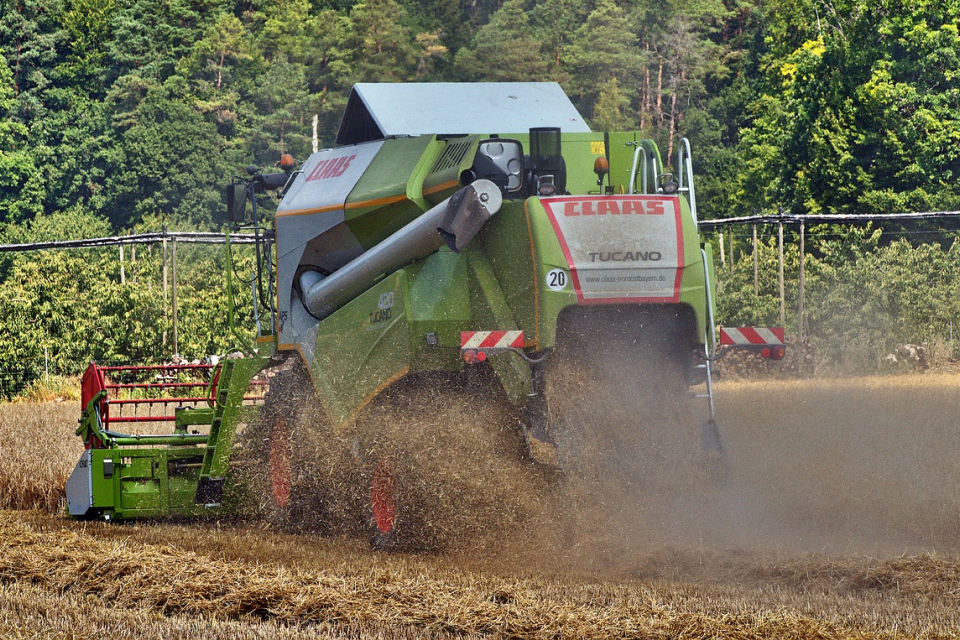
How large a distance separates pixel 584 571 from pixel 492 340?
148 centimetres

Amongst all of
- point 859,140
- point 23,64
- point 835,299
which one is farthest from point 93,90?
point 835,299

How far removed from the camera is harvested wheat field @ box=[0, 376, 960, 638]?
641 centimetres

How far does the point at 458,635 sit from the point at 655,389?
2743mm

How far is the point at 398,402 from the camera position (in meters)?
8.75

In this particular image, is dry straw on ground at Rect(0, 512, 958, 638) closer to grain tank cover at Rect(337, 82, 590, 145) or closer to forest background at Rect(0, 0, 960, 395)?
grain tank cover at Rect(337, 82, 590, 145)

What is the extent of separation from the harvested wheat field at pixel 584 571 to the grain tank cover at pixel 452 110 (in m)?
3.06

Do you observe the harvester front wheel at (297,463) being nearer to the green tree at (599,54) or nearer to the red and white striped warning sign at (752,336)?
the red and white striped warning sign at (752,336)

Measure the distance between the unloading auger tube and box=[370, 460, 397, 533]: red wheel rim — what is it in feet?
4.30

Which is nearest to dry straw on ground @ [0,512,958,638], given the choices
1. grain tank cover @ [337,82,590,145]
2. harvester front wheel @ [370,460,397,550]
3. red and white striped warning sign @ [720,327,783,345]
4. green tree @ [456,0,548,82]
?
harvester front wheel @ [370,460,397,550]

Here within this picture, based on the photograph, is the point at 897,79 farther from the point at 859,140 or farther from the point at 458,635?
the point at 458,635

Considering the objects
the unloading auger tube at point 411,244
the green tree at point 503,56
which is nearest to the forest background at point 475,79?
the green tree at point 503,56

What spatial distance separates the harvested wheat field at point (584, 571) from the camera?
21.0ft

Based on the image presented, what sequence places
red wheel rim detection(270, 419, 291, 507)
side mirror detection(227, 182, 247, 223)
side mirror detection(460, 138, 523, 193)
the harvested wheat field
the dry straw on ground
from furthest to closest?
1. side mirror detection(227, 182, 247, 223)
2. red wheel rim detection(270, 419, 291, 507)
3. side mirror detection(460, 138, 523, 193)
4. the harvested wheat field
5. the dry straw on ground

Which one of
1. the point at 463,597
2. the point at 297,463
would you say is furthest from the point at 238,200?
the point at 463,597
